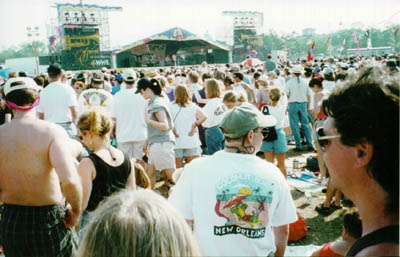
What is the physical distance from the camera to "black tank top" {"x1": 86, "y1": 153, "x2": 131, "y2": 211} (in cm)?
288

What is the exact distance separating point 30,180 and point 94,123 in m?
0.67

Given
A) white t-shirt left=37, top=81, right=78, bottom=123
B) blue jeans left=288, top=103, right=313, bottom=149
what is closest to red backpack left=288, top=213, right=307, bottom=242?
white t-shirt left=37, top=81, right=78, bottom=123

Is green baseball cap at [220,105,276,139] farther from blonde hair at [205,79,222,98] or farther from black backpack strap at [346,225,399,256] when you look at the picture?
blonde hair at [205,79,222,98]

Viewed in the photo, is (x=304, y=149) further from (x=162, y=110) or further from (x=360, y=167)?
(x=360, y=167)

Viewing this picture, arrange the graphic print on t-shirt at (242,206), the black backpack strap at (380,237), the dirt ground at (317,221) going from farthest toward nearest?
the dirt ground at (317,221) < the graphic print on t-shirt at (242,206) < the black backpack strap at (380,237)

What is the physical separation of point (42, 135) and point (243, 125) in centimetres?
148

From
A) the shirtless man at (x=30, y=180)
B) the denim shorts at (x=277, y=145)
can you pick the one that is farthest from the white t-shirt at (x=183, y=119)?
the shirtless man at (x=30, y=180)

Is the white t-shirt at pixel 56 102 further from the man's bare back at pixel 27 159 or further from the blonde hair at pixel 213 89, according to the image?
the man's bare back at pixel 27 159

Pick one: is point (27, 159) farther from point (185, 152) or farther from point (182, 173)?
point (185, 152)

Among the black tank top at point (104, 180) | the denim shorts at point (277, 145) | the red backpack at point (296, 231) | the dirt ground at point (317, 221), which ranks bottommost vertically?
the dirt ground at point (317, 221)

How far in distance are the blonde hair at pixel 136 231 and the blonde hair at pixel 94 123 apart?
6.20ft

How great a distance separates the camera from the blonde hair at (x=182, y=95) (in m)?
5.47

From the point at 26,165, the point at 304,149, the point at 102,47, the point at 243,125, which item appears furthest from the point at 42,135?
the point at 102,47

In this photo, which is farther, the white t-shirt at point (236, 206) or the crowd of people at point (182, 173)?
the white t-shirt at point (236, 206)
